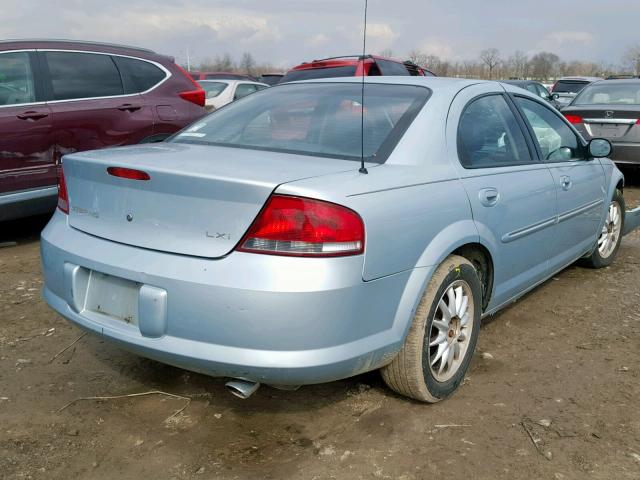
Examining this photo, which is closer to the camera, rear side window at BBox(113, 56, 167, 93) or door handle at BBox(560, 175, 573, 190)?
door handle at BBox(560, 175, 573, 190)

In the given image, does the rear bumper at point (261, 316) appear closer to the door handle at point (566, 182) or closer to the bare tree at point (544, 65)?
the door handle at point (566, 182)

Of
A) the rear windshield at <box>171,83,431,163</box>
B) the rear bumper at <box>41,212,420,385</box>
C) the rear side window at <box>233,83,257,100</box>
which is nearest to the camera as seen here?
the rear bumper at <box>41,212,420,385</box>

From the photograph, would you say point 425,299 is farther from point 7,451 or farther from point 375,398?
point 7,451

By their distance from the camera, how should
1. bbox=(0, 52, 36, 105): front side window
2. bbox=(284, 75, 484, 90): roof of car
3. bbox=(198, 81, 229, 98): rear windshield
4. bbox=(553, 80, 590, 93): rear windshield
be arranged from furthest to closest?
bbox=(553, 80, 590, 93): rear windshield, bbox=(198, 81, 229, 98): rear windshield, bbox=(0, 52, 36, 105): front side window, bbox=(284, 75, 484, 90): roof of car

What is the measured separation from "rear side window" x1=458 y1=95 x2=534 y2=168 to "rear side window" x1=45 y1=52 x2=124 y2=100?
12.1ft

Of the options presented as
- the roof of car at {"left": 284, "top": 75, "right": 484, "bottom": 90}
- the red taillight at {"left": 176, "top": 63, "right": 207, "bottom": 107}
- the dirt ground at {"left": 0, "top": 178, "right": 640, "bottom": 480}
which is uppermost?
the roof of car at {"left": 284, "top": 75, "right": 484, "bottom": 90}

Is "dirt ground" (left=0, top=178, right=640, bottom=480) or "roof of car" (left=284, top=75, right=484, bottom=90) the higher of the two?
"roof of car" (left=284, top=75, right=484, bottom=90)

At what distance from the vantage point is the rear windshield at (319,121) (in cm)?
274

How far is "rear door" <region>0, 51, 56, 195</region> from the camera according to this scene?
4934 millimetres

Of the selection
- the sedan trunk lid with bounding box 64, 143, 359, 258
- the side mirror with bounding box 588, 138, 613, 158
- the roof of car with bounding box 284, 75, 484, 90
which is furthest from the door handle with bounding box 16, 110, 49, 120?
the side mirror with bounding box 588, 138, 613, 158

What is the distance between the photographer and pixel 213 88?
1183cm

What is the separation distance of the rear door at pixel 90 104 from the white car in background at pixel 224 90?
542cm

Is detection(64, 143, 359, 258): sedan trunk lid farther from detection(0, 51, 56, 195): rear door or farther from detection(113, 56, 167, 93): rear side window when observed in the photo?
detection(113, 56, 167, 93): rear side window

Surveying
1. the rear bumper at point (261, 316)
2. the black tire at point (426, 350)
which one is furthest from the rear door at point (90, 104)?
the black tire at point (426, 350)
